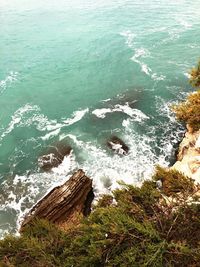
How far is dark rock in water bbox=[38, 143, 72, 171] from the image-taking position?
77.5ft

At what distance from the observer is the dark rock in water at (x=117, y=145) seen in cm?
2464

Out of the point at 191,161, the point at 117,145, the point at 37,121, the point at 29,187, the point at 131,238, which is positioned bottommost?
the point at 29,187

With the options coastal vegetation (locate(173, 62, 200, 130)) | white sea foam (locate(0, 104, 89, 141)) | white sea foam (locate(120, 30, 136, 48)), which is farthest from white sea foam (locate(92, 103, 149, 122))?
white sea foam (locate(120, 30, 136, 48))

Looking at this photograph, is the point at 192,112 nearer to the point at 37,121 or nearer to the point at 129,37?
the point at 37,121

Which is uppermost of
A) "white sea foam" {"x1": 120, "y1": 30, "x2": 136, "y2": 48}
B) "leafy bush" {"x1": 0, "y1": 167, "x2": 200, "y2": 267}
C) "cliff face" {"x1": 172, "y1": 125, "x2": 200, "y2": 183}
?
"leafy bush" {"x1": 0, "y1": 167, "x2": 200, "y2": 267}

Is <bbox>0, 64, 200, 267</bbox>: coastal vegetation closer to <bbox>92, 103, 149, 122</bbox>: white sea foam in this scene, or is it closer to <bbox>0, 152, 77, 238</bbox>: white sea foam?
<bbox>0, 152, 77, 238</bbox>: white sea foam

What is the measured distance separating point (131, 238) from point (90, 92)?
25.1m

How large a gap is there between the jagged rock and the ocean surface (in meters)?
1.69

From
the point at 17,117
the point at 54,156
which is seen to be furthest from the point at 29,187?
the point at 17,117

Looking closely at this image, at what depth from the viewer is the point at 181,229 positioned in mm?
9492

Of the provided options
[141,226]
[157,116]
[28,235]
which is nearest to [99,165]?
[157,116]

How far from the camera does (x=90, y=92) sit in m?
33.4

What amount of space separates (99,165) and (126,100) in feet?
31.2

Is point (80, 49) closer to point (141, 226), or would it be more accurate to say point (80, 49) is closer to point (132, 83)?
point (132, 83)
